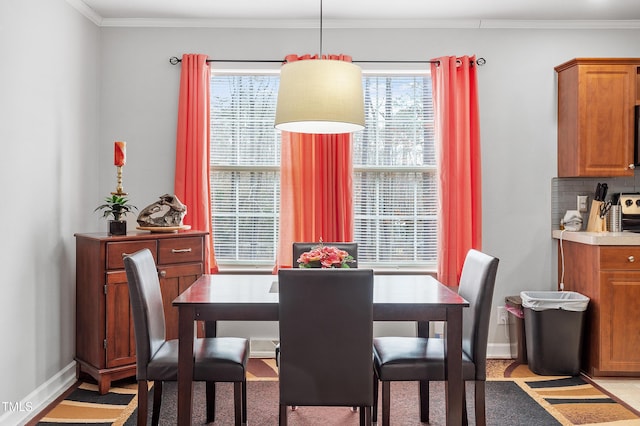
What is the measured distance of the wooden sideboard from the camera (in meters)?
3.33

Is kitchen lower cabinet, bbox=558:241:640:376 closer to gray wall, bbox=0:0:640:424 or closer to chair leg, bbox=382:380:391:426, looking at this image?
gray wall, bbox=0:0:640:424

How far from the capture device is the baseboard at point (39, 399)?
282cm

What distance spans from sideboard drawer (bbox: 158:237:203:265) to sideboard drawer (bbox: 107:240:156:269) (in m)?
0.07

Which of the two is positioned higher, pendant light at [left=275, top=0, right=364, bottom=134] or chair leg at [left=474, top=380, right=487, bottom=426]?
pendant light at [left=275, top=0, right=364, bottom=134]

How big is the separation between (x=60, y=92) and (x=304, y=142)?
5.56 ft

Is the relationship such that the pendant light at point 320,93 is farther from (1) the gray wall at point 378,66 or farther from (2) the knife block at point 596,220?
(2) the knife block at point 596,220

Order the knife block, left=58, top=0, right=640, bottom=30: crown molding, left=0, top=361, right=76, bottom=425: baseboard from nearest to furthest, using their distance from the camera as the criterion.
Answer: left=0, top=361, right=76, bottom=425: baseboard
the knife block
left=58, top=0, right=640, bottom=30: crown molding

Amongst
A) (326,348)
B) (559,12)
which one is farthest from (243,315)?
(559,12)

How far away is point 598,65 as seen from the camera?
3.84 m

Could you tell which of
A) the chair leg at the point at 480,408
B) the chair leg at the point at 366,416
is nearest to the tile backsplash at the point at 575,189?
the chair leg at the point at 480,408

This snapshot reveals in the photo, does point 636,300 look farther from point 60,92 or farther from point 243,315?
point 60,92

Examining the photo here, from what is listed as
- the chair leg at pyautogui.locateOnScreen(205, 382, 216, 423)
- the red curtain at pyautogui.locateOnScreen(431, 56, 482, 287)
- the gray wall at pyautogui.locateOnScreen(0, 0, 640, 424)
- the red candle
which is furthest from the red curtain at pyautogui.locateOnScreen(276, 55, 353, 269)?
the chair leg at pyautogui.locateOnScreen(205, 382, 216, 423)

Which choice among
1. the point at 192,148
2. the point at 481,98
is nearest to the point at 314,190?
the point at 192,148

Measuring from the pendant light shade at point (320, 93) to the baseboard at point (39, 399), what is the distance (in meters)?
2.09
